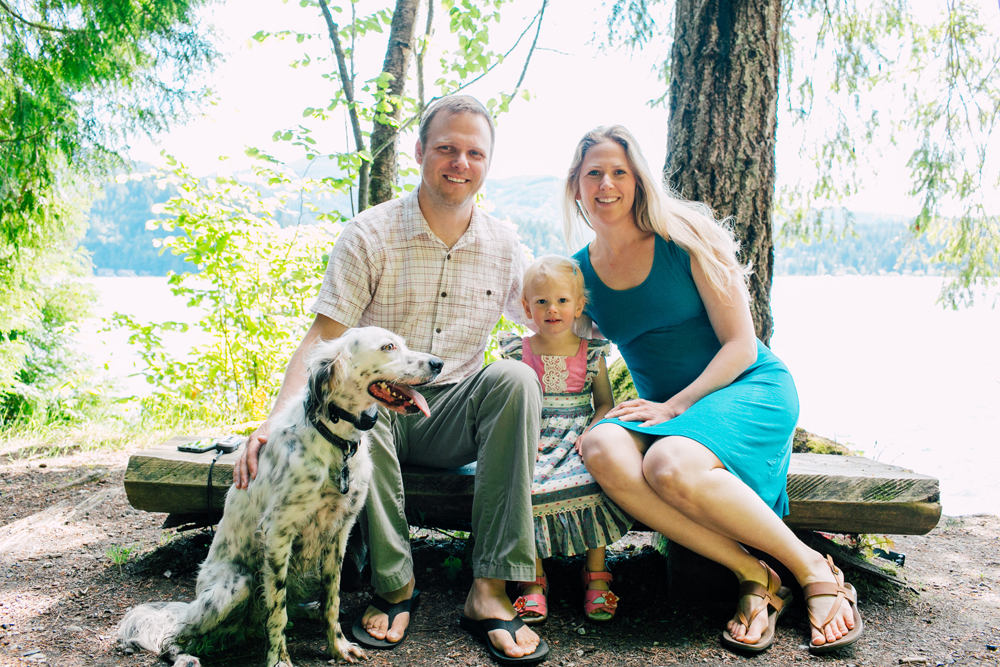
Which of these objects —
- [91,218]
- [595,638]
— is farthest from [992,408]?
[91,218]

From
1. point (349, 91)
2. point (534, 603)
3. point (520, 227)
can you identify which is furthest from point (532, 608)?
point (349, 91)

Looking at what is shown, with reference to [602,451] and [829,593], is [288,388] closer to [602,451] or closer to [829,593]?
[602,451]

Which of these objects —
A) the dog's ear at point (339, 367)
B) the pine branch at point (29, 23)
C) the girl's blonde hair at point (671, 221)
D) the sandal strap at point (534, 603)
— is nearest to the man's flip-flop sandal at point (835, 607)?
the sandal strap at point (534, 603)

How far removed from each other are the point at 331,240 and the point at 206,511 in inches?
123

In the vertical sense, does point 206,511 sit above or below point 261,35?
below

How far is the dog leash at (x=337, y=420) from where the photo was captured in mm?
2010

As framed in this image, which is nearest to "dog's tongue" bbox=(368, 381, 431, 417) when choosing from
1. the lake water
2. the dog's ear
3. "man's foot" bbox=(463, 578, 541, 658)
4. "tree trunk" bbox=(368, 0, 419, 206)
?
the dog's ear

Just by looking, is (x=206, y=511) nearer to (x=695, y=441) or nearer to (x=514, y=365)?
(x=514, y=365)

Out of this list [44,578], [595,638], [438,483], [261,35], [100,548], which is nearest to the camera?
[595,638]

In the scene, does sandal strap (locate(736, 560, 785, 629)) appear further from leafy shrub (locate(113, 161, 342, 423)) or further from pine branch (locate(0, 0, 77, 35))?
pine branch (locate(0, 0, 77, 35))

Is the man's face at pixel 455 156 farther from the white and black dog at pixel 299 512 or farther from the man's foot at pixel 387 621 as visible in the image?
the man's foot at pixel 387 621

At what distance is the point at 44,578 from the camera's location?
273 centimetres

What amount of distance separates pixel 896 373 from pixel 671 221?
11334 millimetres

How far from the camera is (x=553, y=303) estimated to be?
2.66 metres
